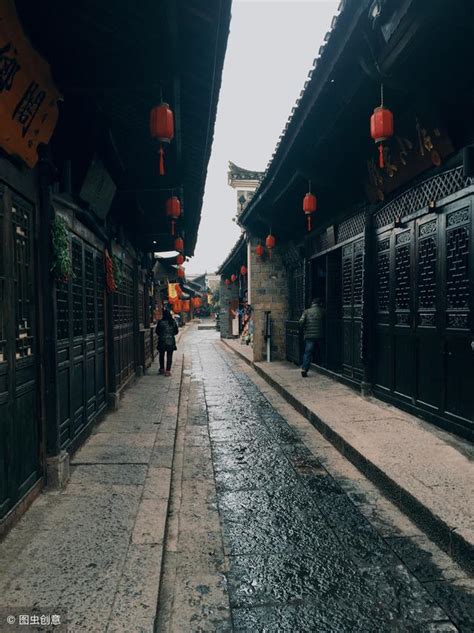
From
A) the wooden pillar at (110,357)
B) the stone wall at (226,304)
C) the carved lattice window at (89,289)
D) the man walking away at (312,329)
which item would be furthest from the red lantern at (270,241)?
the stone wall at (226,304)

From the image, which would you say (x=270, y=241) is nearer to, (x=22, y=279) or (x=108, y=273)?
(x=108, y=273)

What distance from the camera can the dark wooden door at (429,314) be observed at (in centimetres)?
515

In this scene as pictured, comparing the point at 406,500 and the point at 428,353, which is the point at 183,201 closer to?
the point at 428,353

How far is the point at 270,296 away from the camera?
14312mm

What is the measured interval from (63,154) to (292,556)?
168 inches

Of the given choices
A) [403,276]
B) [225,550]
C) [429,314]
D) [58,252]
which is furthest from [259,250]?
[225,550]

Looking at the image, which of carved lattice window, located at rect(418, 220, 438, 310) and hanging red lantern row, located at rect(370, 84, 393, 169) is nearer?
hanging red lantern row, located at rect(370, 84, 393, 169)

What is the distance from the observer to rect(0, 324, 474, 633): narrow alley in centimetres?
247

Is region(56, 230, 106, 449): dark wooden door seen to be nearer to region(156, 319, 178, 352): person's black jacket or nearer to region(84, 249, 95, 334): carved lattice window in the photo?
region(84, 249, 95, 334): carved lattice window

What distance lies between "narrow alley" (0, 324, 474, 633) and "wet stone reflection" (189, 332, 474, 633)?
0.01 m

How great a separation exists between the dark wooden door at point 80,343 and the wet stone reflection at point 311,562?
5.49ft

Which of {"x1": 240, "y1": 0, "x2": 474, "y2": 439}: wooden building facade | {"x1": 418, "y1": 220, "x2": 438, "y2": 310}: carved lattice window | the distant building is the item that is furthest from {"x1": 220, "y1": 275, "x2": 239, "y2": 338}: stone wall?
{"x1": 418, "y1": 220, "x2": 438, "y2": 310}: carved lattice window

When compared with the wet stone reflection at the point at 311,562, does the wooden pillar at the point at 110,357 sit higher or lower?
higher

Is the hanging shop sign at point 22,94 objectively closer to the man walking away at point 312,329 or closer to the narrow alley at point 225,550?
the narrow alley at point 225,550
